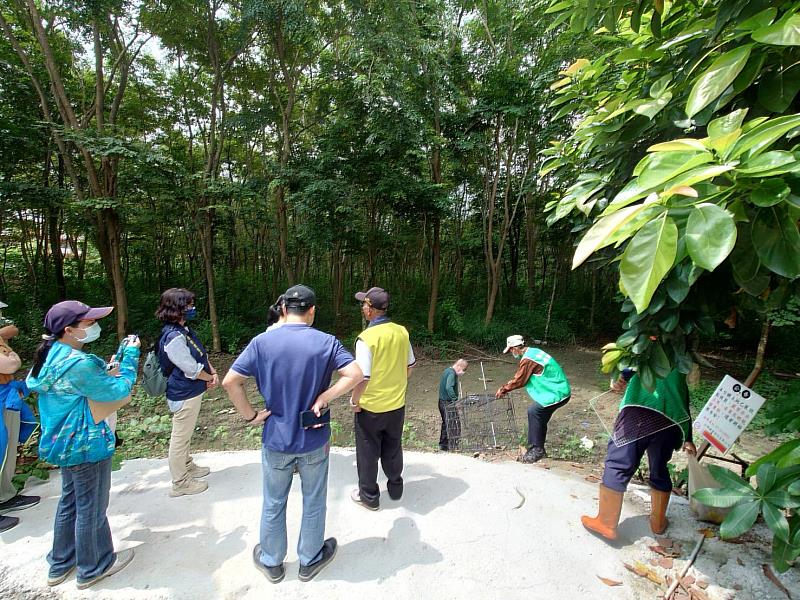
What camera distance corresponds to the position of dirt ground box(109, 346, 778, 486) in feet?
→ 13.7

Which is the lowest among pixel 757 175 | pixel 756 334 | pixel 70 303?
pixel 756 334

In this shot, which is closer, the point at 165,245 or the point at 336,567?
the point at 336,567

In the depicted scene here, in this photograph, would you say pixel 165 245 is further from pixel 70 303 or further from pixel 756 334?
pixel 756 334

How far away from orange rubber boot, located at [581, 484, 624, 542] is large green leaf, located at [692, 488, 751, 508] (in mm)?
1006

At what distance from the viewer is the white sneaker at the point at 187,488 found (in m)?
2.82

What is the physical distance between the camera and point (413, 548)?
224 cm

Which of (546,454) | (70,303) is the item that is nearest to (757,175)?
(70,303)

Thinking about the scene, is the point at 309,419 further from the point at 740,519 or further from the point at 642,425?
the point at 642,425

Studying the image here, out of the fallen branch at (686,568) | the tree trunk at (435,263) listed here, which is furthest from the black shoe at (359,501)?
the tree trunk at (435,263)

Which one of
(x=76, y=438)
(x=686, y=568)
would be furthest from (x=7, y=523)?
(x=686, y=568)

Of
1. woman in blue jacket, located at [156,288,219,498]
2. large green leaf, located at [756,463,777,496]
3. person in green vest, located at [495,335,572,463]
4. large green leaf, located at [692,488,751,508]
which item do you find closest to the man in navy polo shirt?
woman in blue jacket, located at [156,288,219,498]

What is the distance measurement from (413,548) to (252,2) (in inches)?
332

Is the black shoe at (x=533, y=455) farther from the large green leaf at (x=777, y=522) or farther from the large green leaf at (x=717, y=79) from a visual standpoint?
the large green leaf at (x=717, y=79)

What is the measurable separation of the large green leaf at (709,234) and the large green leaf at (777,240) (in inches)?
10.0
